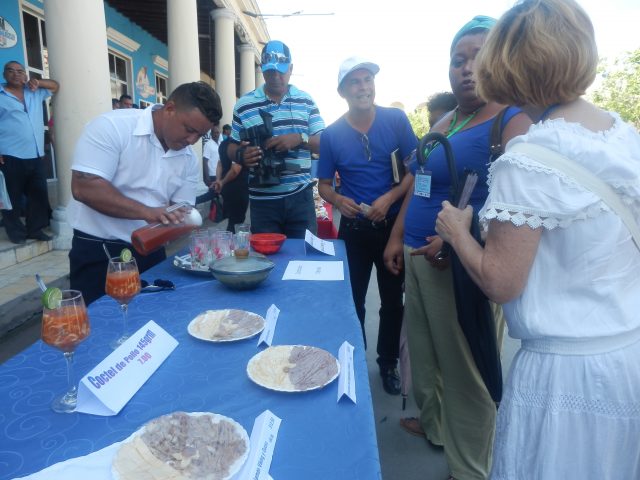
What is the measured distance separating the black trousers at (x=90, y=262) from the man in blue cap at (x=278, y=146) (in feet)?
3.20

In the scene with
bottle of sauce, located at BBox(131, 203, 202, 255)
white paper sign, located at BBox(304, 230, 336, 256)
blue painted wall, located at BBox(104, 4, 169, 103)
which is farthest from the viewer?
blue painted wall, located at BBox(104, 4, 169, 103)

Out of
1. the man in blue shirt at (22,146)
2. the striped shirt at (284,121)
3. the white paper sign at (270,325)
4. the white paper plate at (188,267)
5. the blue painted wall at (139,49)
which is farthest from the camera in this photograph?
the blue painted wall at (139,49)

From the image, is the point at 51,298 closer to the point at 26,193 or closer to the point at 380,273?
the point at 380,273

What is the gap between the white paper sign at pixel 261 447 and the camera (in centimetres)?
76

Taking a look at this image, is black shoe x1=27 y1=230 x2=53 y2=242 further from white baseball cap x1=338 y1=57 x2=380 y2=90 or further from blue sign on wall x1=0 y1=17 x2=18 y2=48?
white baseball cap x1=338 y1=57 x2=380 y2=90

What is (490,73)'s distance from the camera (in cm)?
105

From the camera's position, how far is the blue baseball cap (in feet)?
8.79

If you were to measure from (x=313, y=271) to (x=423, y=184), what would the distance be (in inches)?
24.8

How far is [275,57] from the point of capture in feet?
8.80

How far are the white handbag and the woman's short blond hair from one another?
0.55 feet

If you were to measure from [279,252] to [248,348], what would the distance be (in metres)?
1.12

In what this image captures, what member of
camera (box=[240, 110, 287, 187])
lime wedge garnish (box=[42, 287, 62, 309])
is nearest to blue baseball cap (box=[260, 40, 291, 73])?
camera (box=[240, 110, 287, 187])

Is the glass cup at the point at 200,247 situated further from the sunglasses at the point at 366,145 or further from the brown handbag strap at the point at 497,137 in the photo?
the brown handbag strap at the point at 497,137

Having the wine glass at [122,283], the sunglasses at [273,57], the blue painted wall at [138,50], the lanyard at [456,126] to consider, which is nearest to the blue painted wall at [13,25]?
the blue painted wall at [138,50]
